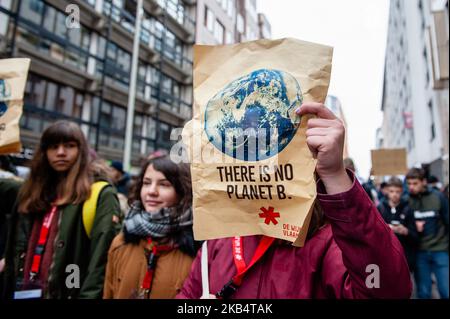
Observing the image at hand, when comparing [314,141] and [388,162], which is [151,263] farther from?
[388,162]

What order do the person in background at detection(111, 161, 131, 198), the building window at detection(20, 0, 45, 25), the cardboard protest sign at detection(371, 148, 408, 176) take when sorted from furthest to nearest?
the building window at detection(20, 0, 45, 25) → the person in background at detection(111, 161, 131, 198) → the cardboard protest sign at detection(371, 148, 408, 176)

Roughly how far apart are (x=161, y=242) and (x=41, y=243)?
73cm

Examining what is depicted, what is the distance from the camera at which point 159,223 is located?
75.7 inches

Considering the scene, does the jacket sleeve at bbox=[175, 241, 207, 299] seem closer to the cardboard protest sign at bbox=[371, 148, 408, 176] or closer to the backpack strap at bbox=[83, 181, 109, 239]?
the backpack strap at bbox=[83, 181, 109, 239]

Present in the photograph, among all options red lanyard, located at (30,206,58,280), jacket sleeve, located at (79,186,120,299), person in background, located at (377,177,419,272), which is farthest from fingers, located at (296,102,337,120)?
person in background, located at (377,177,419,272)

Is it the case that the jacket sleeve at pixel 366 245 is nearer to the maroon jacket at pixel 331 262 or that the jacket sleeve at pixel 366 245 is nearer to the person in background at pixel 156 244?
the maroon jacket at pixel 331 262

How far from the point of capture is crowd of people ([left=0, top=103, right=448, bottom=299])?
89 centimetres

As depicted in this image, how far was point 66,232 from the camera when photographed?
192 centimetres

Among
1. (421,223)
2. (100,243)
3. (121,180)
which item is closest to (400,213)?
(421,223)

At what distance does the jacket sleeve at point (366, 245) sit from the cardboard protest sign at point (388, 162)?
2273 mm

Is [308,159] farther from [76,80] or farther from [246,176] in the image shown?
[76,80]

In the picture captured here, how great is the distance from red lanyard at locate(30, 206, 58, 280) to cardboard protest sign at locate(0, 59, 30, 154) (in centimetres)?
65

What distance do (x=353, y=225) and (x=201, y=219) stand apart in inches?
16.6

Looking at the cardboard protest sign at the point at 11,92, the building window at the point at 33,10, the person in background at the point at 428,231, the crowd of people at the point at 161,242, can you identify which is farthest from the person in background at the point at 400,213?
the building window at the point at 33,10
